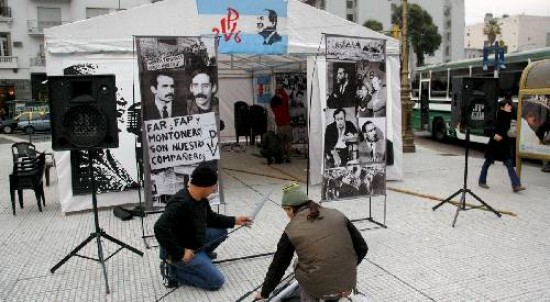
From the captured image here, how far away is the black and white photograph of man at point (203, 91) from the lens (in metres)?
5.47

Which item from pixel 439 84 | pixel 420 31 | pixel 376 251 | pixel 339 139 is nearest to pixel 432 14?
pixel 420 31

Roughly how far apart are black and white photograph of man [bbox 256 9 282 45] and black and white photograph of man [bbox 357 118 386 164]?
263 cm

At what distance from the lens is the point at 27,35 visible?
119ft

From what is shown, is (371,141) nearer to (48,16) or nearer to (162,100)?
(162,100)

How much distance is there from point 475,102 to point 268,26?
139 inches

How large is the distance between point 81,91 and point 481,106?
5.46 m

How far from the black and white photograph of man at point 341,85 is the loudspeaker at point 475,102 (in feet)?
5.71

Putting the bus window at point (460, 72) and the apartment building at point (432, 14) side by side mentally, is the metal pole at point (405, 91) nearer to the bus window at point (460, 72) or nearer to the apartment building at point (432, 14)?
the bus window at point (460, 72)

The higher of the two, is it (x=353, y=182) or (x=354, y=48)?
(x=354, y=48)

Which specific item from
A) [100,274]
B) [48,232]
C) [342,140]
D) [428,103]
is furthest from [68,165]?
[428,103]

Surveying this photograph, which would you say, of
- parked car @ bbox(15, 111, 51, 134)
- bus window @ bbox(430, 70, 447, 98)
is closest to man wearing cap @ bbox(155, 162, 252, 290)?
bus window @ bbox(430, 70, 447, 98)

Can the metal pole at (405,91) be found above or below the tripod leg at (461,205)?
above

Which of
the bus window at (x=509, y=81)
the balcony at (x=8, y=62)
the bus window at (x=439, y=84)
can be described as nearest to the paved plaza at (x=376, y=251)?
the bus window at (x=509, y=81)

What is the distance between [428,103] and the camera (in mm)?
18906
